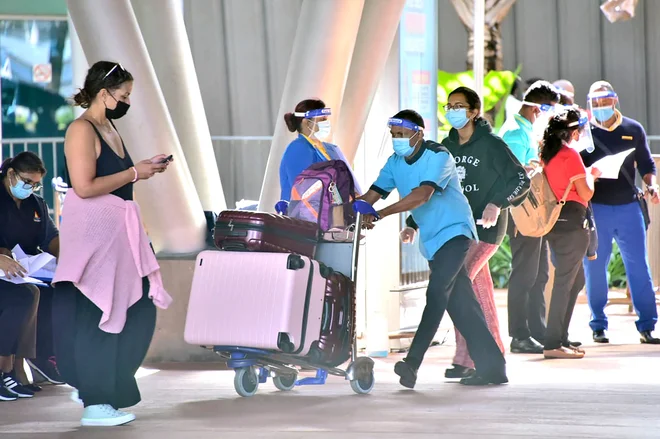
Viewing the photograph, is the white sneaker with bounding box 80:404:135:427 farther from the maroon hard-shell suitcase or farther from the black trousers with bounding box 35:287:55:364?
the black trousers with bounding box 35:287:55:364

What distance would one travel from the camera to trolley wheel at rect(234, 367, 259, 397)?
658 cm

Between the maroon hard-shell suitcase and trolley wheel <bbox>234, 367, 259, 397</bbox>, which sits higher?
the maroon hard-shell suitcase

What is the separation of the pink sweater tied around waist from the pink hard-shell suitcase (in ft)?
2.20

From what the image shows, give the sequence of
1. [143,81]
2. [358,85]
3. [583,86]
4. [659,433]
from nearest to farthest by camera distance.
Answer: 1. [659,433]
2. [143,81]
3. [358,85]
4. [583,86]

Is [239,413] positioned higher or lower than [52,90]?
lower

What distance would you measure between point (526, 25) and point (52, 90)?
6.35 m

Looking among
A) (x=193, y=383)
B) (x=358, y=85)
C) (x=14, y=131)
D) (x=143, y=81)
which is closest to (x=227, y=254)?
(x=193, y=383)

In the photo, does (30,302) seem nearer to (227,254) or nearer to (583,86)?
(227,254)

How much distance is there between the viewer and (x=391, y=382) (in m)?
7.24

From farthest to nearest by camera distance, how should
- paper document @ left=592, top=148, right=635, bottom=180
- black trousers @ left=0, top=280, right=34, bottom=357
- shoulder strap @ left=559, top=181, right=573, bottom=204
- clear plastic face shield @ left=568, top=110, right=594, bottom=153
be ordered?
paper document @ left=592, top=148, right=635, bottom=180
clear plastic face shield @ left=568, top=110, right=594, bottom=153
shoulder strap @ left=559, top=181, right=573, bottom=204
black trousers @ left=0, top=280, right=34, bottom=357

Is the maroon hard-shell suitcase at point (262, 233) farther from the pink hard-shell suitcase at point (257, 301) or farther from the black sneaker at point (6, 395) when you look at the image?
the black sneaker at point (6, 395)

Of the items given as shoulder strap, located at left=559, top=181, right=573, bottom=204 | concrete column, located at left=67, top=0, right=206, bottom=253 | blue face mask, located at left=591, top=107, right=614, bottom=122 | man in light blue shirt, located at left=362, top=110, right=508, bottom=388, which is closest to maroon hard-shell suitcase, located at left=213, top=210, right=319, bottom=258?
man in light blue shirt, located at left=362, top=110, right=508, bottom=388

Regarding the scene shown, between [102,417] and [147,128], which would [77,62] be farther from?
[102,417]

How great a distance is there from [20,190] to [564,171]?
3400mm
